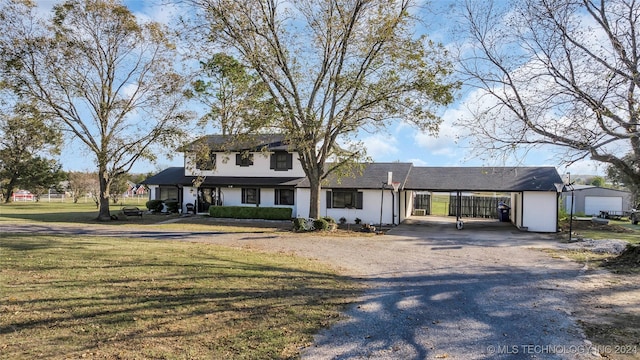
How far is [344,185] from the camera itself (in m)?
24.8

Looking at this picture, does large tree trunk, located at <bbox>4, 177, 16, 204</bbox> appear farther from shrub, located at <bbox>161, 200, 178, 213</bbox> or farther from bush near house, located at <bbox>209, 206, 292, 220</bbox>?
bush near house, located at <bbox>209, 206, 292, 220</bbox>

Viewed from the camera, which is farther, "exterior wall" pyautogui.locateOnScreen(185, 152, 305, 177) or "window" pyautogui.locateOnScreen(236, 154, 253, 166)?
"window" pyautogui.locateOnScreen(236, 154, 253, 166)

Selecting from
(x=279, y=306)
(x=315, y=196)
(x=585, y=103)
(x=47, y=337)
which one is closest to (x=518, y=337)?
(x=279, y=306)

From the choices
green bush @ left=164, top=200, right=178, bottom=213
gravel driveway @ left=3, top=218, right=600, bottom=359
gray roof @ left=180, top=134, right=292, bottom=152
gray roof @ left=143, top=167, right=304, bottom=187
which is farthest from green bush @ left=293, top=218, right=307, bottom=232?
green bush @ left=164, top=200, right=178, bottom=213

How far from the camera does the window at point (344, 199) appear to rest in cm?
2473

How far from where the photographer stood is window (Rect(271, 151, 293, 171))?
27.8 metres

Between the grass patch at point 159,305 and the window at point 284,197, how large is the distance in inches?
664

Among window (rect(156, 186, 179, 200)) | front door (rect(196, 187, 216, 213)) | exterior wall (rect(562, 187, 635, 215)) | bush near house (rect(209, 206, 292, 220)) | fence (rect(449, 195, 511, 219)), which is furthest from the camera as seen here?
exterior wall (rect(562, 187, 635, 215))

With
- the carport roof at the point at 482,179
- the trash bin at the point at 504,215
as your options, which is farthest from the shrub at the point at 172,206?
the trash bin at the point at 504,215

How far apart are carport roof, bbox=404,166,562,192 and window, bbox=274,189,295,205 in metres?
7.83

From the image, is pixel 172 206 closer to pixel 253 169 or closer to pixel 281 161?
pixel 253 169

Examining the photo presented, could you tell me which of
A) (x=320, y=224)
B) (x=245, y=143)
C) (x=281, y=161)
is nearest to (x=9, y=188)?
(x=245, y=143)

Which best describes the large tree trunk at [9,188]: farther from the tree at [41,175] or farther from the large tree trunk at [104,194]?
the large tree trunk at [104,194]

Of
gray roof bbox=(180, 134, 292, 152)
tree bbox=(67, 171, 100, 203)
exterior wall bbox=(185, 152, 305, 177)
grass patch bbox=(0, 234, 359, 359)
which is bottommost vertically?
grass patch bbox=(0, 234, 359, 359)
